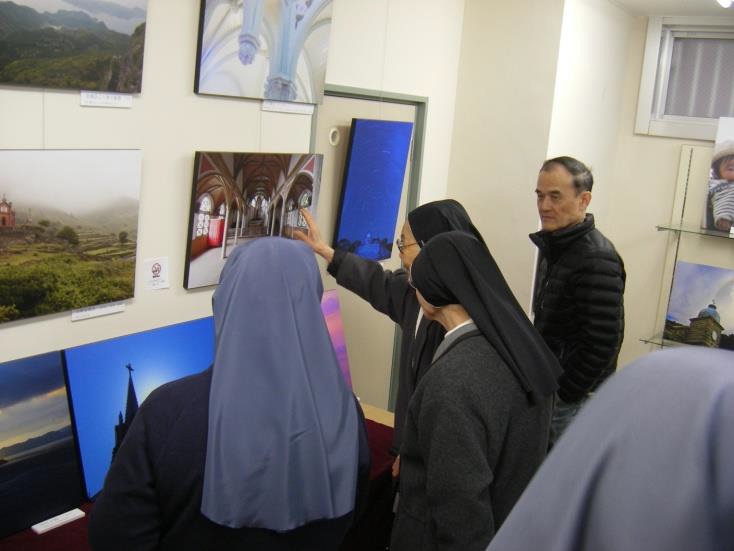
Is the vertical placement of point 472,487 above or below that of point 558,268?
below

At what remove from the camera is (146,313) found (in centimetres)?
325

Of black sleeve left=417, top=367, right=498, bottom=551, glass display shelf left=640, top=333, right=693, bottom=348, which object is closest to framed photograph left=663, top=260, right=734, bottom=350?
glass display shelf left=640, top=333, right=693, bottom=348

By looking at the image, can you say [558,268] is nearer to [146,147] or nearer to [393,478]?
[393,478]

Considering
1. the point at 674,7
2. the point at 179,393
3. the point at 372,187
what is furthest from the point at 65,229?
the point at 674,7

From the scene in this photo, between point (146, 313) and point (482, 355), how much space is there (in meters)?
1.47

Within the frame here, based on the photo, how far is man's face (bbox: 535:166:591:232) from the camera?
3871mm

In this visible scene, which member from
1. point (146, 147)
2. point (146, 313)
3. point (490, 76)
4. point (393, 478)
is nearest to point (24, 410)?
point (146, 313)

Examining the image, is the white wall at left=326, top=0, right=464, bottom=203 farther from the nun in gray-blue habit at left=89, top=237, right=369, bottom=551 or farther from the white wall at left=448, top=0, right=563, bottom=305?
the nun in gray-blue habit at left=89, top=237, right=369, bottom=551

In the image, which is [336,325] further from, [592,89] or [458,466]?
[592,89]

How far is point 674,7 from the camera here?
5430mm

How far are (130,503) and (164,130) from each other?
1.58 meters

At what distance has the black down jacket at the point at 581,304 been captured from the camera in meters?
3.64

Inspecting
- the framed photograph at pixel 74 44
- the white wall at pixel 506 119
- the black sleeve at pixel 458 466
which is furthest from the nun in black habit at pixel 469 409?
the white wall at pixel 506 119

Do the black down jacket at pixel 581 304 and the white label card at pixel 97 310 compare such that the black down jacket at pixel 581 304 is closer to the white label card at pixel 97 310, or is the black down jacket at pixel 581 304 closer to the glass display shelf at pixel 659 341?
the white label card at pixel 97 310
